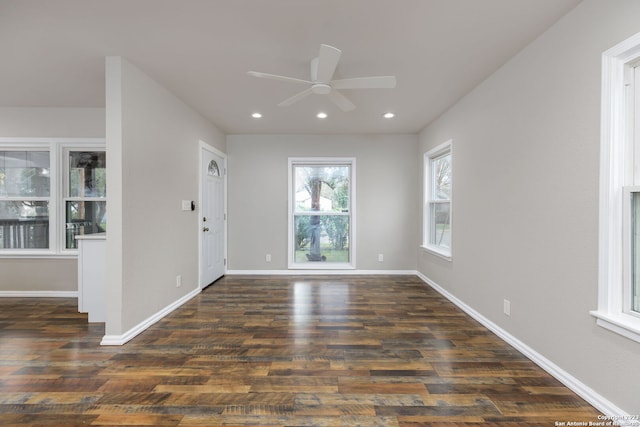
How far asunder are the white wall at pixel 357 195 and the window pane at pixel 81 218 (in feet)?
6.08

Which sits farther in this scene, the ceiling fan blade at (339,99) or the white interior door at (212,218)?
the white interior door at (212,218)

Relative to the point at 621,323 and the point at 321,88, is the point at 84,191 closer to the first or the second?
the point at 321,88

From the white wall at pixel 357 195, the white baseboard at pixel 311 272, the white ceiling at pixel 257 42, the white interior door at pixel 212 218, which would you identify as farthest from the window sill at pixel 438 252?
the white interior door at pixel 212 218

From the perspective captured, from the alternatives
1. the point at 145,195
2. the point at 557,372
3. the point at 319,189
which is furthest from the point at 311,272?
the point at 557,372

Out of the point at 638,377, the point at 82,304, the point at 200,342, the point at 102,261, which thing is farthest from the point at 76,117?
the point at 638,377

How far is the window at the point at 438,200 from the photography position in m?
4.24

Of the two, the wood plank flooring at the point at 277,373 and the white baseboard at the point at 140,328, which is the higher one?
the white baseboard at the point at 140,328

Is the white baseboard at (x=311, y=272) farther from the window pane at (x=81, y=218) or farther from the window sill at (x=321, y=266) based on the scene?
the window pane at (x=81, y=218)

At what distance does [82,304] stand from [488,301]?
13.7 feet

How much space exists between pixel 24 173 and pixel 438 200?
5784mm

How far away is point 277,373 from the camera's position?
2.17 meters

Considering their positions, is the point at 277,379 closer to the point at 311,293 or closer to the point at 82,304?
the point at 311,293

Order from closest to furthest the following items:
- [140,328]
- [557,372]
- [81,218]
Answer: [557,372] → [140,328] → [81,218]

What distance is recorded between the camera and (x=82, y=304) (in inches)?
126
